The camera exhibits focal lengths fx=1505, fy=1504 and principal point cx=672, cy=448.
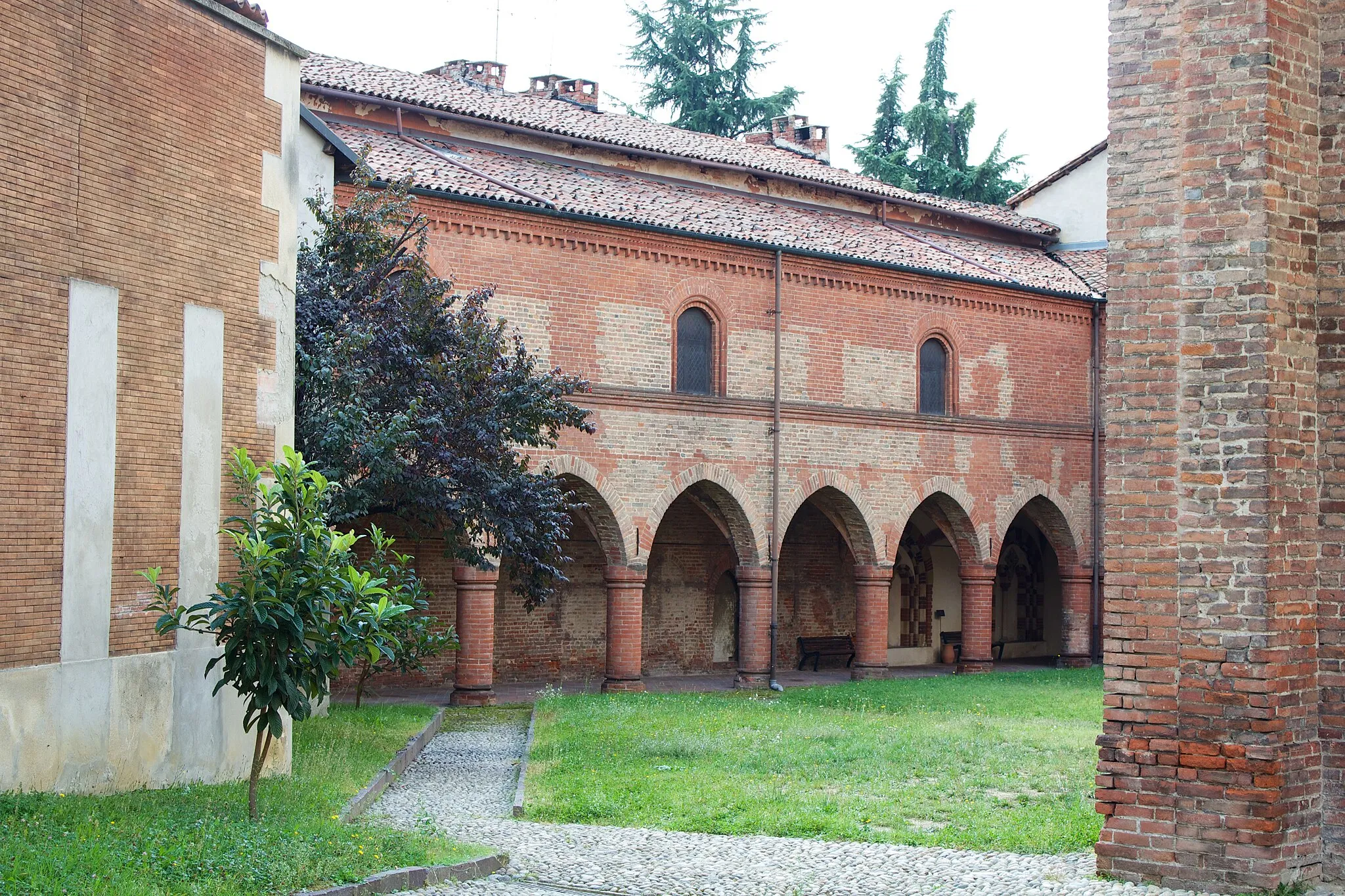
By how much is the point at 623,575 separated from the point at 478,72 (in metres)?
13.3

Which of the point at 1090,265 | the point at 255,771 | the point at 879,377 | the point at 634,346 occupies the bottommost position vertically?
→ the point at 255,771

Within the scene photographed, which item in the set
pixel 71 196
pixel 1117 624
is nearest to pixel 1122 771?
pixel 1117 624

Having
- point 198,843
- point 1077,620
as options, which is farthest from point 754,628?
point 198,843

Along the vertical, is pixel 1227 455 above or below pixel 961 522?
above

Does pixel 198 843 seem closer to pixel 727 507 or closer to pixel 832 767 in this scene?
pixel 832 767

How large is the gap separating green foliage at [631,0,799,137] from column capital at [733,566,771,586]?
22877 mm

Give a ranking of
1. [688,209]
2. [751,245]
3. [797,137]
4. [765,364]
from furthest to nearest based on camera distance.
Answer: [797,137] < [688,209] < [765,364] < [751,245]

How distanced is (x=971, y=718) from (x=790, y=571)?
984 cm

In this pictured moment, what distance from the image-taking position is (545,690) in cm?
2166

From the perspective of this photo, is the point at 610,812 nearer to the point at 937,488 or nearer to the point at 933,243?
the point at 937,488

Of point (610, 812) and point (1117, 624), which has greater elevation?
point (1117, 624)

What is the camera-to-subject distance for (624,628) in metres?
22.1

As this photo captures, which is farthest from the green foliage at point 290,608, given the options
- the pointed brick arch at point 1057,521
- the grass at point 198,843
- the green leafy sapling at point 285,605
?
the pointed brick arch at point 1057,521

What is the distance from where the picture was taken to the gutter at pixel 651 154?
22.9 m
